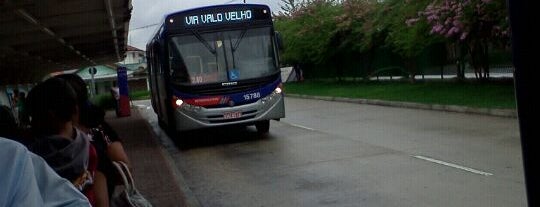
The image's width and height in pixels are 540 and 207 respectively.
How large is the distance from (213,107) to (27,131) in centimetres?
1138

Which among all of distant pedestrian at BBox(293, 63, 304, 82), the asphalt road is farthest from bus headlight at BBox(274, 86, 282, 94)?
distant pedestrian at BBox(293, 63, 304, 82)

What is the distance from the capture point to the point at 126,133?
19.5m

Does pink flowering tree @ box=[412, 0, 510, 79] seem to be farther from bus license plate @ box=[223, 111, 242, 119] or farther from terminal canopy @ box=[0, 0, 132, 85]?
terminal canopy @ box=[0, 0, 132, 85]

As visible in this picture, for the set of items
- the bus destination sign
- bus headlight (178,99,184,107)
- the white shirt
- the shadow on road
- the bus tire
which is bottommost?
the shadow on road

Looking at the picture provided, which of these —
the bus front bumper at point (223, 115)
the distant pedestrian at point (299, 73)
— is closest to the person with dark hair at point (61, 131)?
the bus front bumper at point (223, 115)

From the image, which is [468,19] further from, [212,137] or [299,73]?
[299,73]

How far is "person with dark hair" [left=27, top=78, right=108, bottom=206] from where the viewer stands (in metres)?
2.92

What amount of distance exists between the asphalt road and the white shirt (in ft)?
20.1

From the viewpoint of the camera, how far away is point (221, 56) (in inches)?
580

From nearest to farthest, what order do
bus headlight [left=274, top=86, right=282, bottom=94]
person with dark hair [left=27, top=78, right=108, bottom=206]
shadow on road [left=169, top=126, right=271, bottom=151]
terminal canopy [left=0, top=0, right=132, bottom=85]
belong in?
person with dark hair [left=27, top=78, right=108, bottom=206] → terminal canopy [left=0, top=0, right=132, bottom=85] → bus headlight [left=274, top=86, right=282, bottom=94] → shadow on road [left=169, top=126, right=271, bottom=151]

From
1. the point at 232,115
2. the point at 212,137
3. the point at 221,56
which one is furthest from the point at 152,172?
the point at 212,137

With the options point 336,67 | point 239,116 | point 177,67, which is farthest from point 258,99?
point 336,67

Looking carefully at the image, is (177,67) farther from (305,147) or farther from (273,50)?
(305,147)

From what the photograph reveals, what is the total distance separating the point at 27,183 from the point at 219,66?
43.6 ft
